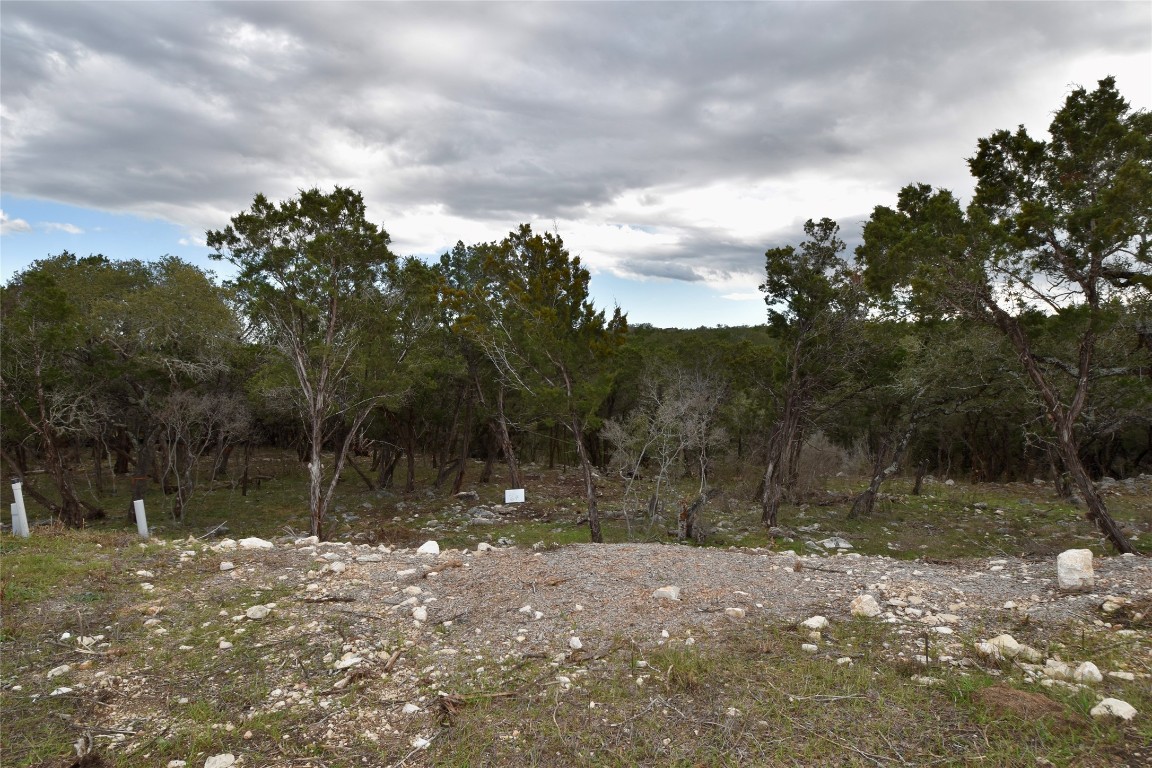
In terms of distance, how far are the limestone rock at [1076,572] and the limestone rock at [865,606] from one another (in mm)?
1948

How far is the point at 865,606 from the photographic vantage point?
556 centimetres

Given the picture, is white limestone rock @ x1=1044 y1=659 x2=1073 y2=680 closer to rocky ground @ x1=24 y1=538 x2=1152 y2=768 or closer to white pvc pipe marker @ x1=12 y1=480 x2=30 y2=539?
rocky ground @ x1=24 y1=538 x2=1152 y2=768

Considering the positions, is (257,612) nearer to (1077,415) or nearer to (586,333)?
(586,333)

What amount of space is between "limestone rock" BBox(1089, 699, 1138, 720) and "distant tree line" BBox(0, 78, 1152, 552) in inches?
295

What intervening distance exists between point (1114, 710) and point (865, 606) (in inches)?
78.8

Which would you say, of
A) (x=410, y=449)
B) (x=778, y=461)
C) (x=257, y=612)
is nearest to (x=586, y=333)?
(x=778, y=461)

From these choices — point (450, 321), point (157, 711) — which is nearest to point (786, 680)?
point (157, 711)

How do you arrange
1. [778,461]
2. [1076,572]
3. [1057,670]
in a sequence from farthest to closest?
[778,461]
[1076,572]
[1057,670]

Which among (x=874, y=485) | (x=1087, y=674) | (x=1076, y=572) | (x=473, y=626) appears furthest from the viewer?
(x=874, y=485)

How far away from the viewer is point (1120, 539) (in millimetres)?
9641

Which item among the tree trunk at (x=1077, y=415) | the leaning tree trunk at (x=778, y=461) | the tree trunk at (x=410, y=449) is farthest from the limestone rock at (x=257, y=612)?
the tree trunk at (x=410, y=449)

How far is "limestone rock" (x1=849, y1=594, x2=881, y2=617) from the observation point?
5.52 meters

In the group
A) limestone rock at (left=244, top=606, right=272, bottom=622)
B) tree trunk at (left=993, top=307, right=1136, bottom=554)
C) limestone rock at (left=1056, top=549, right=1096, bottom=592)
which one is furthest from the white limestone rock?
tree trunk at (left=993, top=307, right=1136, bottom=554)

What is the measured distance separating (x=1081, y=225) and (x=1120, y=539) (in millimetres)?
4901
